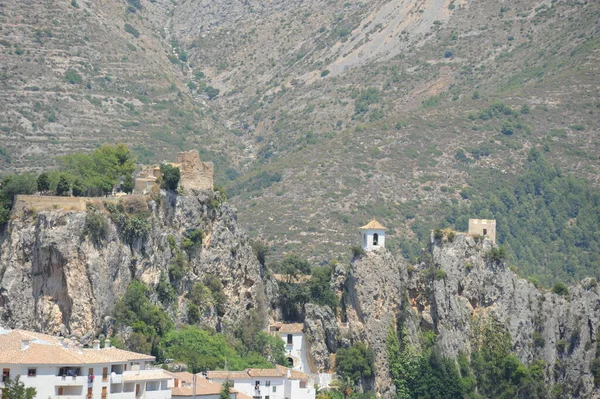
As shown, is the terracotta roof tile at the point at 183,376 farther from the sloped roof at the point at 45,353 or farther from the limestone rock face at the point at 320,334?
the limestone rock face at the point at 320,334

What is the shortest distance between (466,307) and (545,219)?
62.7 m

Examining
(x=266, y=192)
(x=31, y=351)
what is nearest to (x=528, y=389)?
(x=31, y=351)

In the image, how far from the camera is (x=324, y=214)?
171 m

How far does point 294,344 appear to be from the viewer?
120 metres

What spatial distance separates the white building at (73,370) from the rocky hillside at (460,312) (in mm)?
28154

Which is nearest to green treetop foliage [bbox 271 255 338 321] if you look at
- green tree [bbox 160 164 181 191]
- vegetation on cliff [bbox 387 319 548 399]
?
vegetation on cliff [bbox 387 319 548 399]

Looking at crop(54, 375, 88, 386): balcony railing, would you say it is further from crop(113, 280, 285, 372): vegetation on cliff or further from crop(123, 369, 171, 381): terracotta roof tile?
crop(113, 280, 285, 372): vegetation on cliff

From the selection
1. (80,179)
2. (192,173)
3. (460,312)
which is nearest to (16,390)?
(80,179)

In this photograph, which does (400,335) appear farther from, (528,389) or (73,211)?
(73,211)

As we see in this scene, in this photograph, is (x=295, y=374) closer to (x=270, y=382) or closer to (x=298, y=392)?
(x=298, y=392)

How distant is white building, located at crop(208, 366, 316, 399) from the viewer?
105125mm

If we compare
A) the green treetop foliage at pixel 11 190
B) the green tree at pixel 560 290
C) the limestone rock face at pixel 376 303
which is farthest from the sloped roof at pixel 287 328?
the green tree at pixel 560 290

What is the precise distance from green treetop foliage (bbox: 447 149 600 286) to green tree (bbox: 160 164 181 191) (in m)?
59.4

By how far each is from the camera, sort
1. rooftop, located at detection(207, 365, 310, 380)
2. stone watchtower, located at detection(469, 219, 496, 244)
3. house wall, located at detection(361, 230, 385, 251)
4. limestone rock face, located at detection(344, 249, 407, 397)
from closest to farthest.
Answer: rooftop, located at detection(207, 365, 310, 380), limestone rock face, located at detection(344, 249, 407, 397), house wall, located at detection(361, 230, 385, 251), stone watchtower, located at detection(469, 219, 496, 244)
